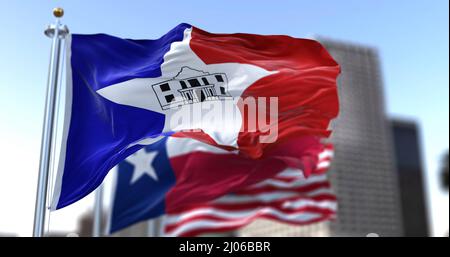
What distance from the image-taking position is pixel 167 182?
16719mm

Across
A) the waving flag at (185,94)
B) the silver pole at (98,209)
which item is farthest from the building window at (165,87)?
the silver pole at (98,209)

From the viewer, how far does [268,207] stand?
19.2 metres

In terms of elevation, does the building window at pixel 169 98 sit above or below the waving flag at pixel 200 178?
below

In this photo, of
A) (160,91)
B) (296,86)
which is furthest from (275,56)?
(160,91)

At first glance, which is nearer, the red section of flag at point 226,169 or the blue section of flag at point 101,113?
the blue section of flag at point 101,113

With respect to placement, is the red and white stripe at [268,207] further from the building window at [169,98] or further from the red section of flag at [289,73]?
the building window at [169,98]

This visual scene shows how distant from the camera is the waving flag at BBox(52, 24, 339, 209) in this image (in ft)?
33.6

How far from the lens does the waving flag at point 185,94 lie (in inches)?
403

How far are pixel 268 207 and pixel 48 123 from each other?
1023 centimetres

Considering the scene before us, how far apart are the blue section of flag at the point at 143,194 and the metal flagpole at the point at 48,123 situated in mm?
6523

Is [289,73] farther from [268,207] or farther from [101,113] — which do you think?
[268,207]
